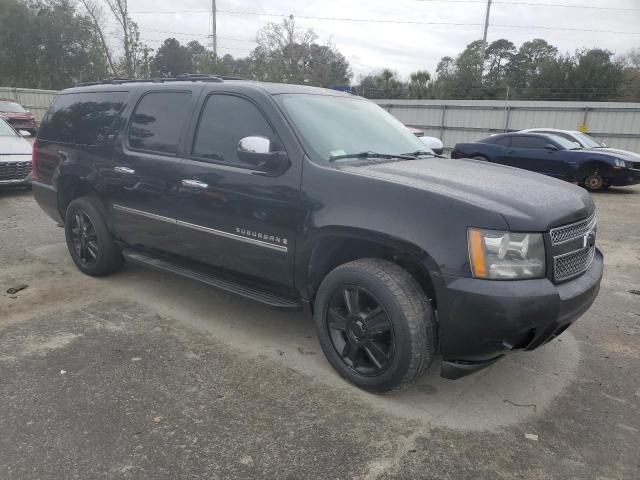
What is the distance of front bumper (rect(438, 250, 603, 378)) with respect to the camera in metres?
2.55

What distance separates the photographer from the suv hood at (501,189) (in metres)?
2.68

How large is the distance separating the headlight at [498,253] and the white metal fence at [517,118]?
19734 millimetres

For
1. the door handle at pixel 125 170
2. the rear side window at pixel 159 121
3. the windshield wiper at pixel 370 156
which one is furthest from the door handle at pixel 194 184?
the windshield wiper at pixel 370 156

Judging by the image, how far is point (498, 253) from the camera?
2594mm

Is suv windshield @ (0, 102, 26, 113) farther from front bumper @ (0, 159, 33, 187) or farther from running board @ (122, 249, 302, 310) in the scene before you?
running board @ (122, 249, 302, 310)

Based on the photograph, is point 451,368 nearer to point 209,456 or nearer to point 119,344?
point 209,456

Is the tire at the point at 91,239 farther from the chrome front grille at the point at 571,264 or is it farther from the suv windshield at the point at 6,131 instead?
the suv windshield at the point at 6,131

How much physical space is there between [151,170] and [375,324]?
229 centimetres

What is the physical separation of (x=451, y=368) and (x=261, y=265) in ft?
4.75

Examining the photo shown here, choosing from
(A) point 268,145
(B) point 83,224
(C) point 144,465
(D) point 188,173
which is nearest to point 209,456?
(C) point 144,465

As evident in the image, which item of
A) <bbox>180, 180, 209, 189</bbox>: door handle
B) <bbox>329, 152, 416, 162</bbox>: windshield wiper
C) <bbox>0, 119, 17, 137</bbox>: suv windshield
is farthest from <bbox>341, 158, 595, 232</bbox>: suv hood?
<bbox>0, 119, 17, 137</bbox>: suv windshield

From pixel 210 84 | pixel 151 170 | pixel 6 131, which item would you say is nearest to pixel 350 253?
pixel 210 84

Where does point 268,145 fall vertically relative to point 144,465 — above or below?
above

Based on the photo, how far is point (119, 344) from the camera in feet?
12.1
